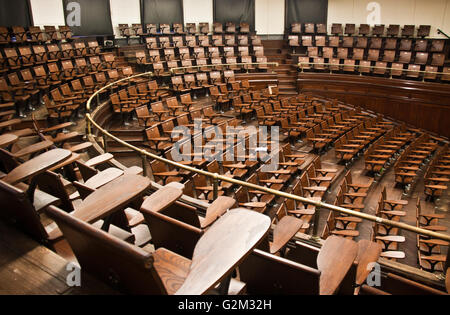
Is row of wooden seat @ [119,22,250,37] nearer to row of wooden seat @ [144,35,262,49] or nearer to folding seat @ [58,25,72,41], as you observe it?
row of wooden seat @ [144,35,262,49]

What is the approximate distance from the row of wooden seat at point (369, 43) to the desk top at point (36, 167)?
5113 millimetres

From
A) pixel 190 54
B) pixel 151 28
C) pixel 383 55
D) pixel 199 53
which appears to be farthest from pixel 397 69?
pixel 151 28

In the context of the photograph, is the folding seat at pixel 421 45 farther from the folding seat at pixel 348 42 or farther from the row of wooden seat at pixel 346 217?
the row of wooden seat at pixel 346 217

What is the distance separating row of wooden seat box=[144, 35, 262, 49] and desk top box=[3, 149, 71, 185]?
439 centimetres

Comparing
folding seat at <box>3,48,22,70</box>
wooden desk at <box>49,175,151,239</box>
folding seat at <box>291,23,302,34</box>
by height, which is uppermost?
folding seat at <box>291,23,302,34</box>

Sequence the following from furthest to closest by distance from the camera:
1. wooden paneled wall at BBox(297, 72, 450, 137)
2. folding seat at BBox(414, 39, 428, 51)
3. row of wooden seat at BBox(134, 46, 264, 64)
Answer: folding seat at BBox(414, 39, 428, 51) < row of wooden seat at BBox(134, 46, 264, 64) < wooden paneled wall at BBox(297, 72, 450, 137)

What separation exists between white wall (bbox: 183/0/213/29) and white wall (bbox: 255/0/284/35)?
804 mm

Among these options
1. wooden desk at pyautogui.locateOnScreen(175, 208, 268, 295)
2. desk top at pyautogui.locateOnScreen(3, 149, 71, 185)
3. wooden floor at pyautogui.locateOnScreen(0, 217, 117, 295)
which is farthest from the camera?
desk top at pyautogui.locateOnScreen(3, 149, 71, 185)

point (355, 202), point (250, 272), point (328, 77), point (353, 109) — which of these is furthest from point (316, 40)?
point (250, 272)

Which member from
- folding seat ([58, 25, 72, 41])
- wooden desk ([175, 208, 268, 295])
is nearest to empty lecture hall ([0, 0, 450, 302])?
wooden desk ([175, 208, 268, 295])

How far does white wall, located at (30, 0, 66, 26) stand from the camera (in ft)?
15.0

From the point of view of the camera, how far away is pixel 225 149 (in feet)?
8.65

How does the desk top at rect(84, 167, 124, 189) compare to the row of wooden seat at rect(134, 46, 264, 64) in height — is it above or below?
below

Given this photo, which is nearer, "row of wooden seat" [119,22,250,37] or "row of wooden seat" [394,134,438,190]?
"row of wooden seat" [394,134,438,190]
